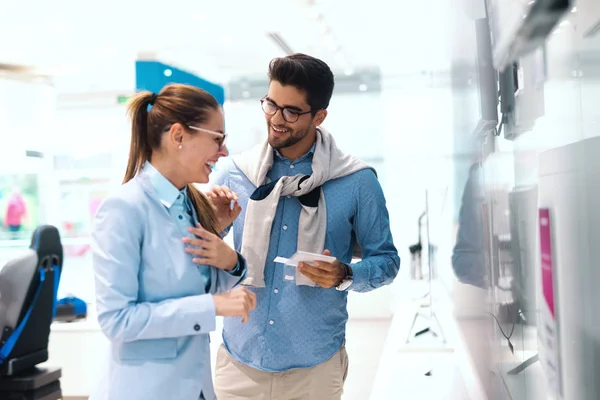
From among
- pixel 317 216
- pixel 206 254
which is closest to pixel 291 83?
pixel 317 216

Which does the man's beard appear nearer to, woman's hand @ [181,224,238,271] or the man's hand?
the man's hand

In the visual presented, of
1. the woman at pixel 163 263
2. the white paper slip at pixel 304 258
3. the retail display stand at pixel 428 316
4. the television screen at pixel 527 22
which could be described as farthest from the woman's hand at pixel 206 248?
the retail display stand at pixel 428 316

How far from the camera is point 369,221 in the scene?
1.88m

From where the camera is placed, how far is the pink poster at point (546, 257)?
2.53 feet

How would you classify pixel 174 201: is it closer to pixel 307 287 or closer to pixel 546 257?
pixel 307 287

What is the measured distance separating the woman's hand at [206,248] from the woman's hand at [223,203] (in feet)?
1.22

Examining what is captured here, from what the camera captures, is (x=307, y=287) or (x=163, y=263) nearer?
(x=163, y=263)

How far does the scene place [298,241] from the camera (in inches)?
72.1

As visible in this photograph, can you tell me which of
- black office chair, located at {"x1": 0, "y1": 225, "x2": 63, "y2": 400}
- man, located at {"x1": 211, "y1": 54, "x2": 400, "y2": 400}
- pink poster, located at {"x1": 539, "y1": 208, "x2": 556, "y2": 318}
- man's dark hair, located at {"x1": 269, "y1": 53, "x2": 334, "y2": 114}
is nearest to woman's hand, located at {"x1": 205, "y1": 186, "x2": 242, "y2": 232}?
man, located at {"x1": 211, "y1": 54, "x2": 400, "y2": 400}

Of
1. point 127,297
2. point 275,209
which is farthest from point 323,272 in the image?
point 127,297

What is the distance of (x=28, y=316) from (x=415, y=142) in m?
6.62

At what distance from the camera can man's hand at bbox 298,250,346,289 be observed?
1.68 m

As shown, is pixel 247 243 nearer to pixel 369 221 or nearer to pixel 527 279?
pixel 369 221

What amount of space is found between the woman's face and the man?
0.32 m
